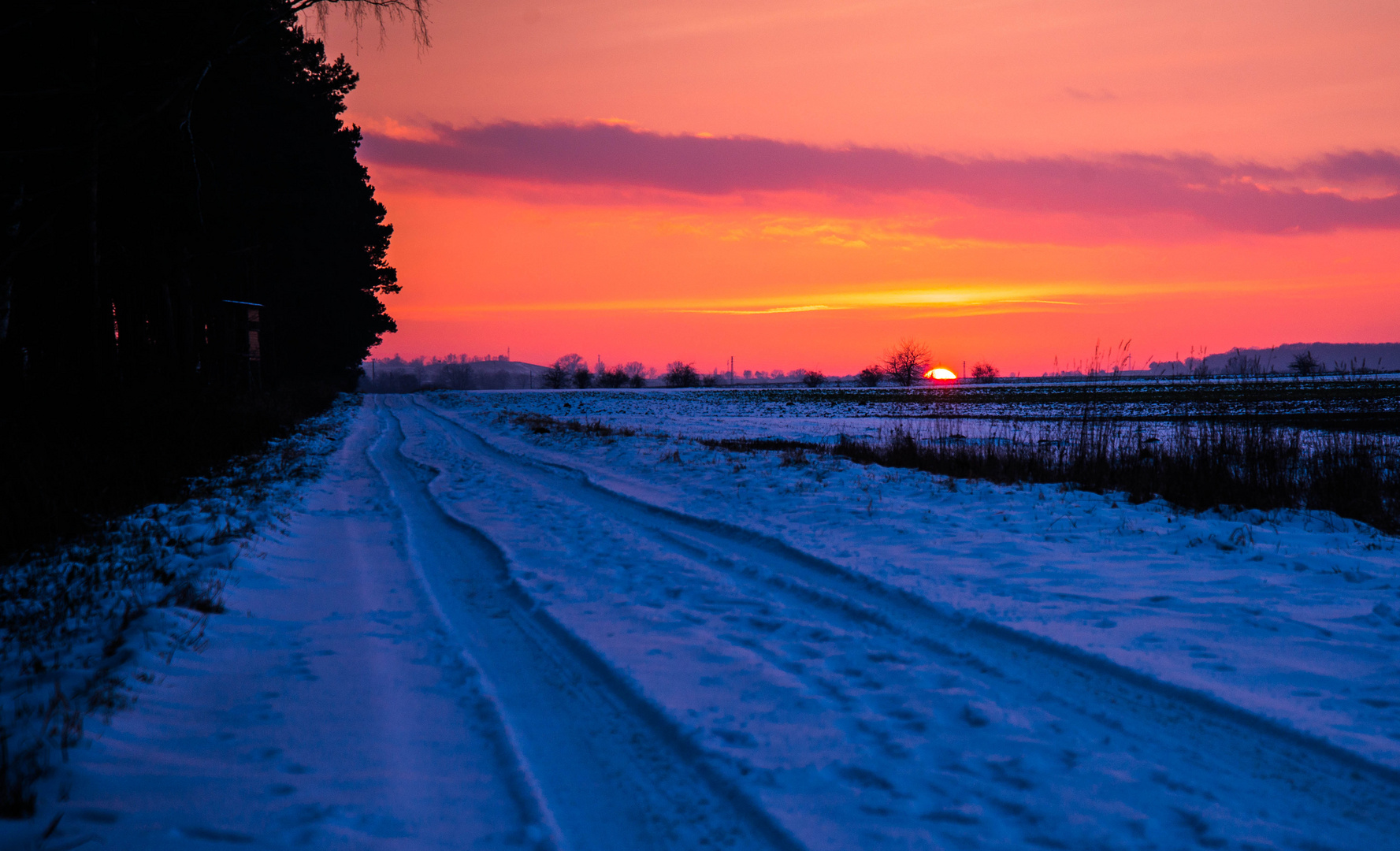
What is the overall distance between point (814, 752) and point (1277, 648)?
3234mm

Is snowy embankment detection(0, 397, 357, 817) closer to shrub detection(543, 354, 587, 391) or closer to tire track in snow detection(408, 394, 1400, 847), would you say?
tire track in snow detection(408, 394, 1400, 847)

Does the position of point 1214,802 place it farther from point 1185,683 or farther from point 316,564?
point 316,564

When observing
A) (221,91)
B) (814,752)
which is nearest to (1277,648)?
(814,752)

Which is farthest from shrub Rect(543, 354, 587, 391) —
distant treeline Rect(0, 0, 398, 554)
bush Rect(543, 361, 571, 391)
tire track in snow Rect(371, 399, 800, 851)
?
tire track in snow Rect(371, 399, 800, 851)

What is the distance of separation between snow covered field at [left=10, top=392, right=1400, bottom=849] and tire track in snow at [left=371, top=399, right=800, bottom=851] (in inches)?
0.6

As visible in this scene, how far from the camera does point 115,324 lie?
18797 mm

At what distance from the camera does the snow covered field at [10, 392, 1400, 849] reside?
2.79 metres

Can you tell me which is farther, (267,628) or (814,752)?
(267,628)

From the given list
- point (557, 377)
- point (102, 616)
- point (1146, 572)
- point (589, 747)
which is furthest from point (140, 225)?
point (557, 377)

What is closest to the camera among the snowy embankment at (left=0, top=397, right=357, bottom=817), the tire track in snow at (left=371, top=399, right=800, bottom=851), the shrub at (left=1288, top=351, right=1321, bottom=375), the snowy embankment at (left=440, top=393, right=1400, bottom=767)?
the tire track in snow at (left=371, top=399, right=800, bottom=851)

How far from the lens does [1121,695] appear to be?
A: 3820 mm

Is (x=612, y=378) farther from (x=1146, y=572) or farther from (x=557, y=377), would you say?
(x=1146, y=572)

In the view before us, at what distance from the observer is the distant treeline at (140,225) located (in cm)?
646

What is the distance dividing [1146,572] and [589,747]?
5128 millimetres
